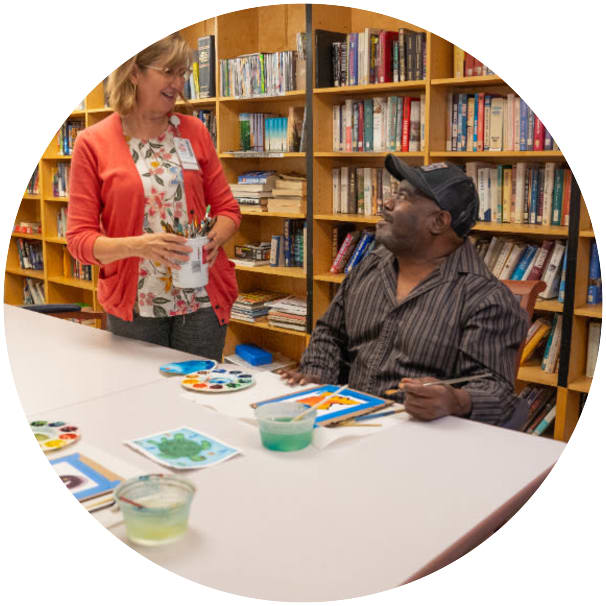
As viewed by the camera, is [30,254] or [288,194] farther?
[30,254]

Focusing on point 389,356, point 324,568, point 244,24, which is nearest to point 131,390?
point 389,356

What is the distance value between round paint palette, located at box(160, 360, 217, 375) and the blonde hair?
806 mm

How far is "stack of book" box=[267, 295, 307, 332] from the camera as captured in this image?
4.01 meters

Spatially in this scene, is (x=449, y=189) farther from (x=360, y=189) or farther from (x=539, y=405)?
(x=360, y=189)

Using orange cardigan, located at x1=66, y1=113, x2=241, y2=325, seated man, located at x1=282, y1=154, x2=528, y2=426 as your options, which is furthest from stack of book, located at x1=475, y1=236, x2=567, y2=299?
orange cardigan, located at x1=66, y1=113, x2=241, y2=325

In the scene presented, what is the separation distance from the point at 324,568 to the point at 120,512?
1.16ft

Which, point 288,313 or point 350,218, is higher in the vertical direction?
point 350,218

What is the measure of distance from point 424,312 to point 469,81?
163 cm

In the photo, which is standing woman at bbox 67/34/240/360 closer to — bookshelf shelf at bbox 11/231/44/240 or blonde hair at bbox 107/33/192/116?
blonde hair at bbox 107/33/192/116

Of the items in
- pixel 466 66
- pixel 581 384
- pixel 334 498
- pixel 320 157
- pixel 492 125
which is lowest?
pixel 581 384

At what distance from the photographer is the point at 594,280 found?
3051mm

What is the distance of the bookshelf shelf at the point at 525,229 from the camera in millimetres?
2955

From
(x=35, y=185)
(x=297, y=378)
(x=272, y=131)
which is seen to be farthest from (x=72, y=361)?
(x=35, y=185)

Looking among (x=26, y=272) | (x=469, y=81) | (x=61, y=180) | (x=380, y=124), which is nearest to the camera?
(x=469, y=81)
